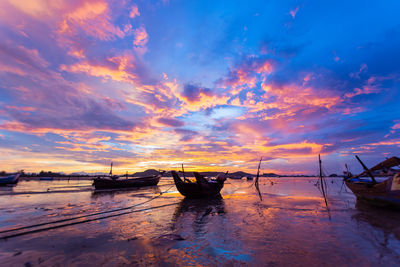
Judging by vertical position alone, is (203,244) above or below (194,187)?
below

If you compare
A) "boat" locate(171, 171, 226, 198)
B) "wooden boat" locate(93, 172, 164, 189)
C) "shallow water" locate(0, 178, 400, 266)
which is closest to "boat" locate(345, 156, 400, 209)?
"shallow water" locate(0, 178, 400, 266)

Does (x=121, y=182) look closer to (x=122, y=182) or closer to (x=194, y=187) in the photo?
(x=122, y=182)

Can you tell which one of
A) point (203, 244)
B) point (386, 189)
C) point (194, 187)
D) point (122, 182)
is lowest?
point (203, 244)

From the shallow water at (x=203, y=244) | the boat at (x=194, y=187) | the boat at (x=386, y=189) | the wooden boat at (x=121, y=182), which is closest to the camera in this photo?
the shallow water at (x=203, y=244)

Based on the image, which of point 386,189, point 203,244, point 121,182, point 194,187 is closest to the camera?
point 203,244

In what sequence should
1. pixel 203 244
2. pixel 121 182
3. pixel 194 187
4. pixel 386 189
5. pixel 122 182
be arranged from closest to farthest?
pixel 203 244, pixel 386 189, pixel 194 187, pixel 121 182, pixel 122 182

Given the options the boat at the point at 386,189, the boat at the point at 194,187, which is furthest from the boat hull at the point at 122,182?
the boat at the point at 386,189

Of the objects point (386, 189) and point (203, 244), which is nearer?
point (203, 244)

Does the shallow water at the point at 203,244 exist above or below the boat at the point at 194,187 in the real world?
below

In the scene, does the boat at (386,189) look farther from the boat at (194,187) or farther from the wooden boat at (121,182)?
the wooden boat at (121,182)

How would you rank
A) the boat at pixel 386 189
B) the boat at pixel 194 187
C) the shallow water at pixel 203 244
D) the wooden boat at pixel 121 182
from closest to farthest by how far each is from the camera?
1. the shallow water at pixel 203 244
2. the boat at pixel 386 189
3. the boat at pixel 194 187
4. the wooden boat at pixel 121 182

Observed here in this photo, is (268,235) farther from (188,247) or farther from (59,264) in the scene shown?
(59,264)

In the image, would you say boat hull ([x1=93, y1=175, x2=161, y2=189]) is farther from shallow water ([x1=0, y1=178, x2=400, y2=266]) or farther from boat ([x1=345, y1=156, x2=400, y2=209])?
boat ([x1=345, y1=156, x2=400, y2=209])

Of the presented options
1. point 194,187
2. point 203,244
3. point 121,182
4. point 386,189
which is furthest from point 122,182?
point 386,189
